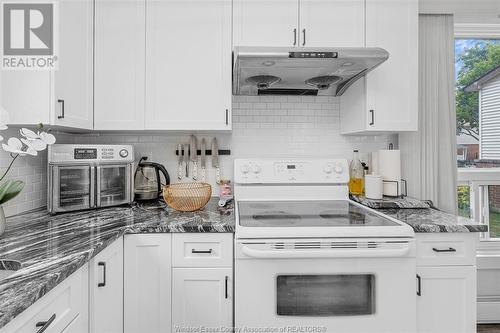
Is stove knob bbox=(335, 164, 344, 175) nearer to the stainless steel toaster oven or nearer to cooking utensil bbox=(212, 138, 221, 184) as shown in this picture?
cooking utensil bbox=(212, 138, 221, 184)

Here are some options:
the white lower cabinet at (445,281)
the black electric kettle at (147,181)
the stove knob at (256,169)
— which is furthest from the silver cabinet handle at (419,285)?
the black electric kettle at (147,181)

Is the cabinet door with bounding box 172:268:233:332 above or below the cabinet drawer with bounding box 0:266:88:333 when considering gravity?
below

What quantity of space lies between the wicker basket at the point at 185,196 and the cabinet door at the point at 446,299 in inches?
46.8

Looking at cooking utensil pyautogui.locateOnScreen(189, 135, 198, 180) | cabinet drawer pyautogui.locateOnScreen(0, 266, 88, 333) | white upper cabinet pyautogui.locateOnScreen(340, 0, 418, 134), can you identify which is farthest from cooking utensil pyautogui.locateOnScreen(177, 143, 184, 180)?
white upper cabinet pyautogui.locateOnScreen(340, 0, 418, 134)

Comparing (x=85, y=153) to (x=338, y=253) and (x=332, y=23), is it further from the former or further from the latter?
(x=332, y=23)

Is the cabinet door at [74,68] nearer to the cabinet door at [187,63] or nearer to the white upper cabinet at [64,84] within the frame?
the white upper cabinet at [64,84]

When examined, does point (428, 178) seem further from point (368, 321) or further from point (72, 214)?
point (72, 214)

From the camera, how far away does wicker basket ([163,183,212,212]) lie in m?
1.75

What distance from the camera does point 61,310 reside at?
3.15 feet

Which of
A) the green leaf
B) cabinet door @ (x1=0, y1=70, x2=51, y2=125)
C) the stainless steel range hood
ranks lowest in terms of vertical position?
the green leaf

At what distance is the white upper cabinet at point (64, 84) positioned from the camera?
4.76 feet

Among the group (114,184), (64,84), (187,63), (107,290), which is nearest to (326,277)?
(107,290)

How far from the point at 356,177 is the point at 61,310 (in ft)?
6.10

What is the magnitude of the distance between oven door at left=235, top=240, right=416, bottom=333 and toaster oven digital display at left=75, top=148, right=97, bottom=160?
40.5 inches
